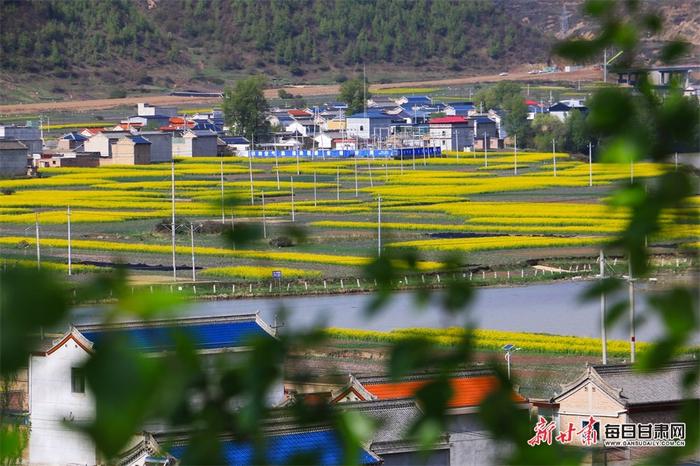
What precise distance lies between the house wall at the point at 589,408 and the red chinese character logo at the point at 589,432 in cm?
3

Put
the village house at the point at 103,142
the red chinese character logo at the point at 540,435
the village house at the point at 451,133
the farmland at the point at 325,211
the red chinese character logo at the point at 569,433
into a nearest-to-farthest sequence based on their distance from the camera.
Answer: the red chinese character logo at the point at 540,435, the red chinese character logo at the point at 569,433, the farmland at the point at 325,211, the village house at the point at 103,142, the village house at the point at 451,133

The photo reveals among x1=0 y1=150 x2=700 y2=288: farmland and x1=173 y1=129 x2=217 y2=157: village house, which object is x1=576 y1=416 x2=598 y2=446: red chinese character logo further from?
x1=173 y1=129 x2=217 y2=157: village house

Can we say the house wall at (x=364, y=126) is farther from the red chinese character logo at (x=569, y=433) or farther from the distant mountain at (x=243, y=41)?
the red chinese character logo at (x=569, y=433)

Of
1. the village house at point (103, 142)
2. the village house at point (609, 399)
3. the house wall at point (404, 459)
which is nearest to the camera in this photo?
the house wall at point (404, 459)

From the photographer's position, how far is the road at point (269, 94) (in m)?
38.7

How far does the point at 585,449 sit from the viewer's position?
901mm

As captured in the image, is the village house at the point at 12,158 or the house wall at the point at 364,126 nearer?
the village house at the point at 12,158

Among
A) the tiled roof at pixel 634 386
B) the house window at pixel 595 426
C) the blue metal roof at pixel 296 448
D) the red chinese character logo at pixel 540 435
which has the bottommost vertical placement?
the house window at pixel 595 426

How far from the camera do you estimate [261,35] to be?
50.5 m

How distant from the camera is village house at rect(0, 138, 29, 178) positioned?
24.3 m

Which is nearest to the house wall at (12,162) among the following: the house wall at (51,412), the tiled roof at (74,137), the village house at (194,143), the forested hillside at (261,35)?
the tiled roof at (74,137)

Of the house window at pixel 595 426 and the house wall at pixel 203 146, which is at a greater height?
the house window at pixel 595 426

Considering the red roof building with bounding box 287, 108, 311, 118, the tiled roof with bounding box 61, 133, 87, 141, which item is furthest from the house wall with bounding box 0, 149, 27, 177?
the red roof building with bounding box 287, 108, 311, 118

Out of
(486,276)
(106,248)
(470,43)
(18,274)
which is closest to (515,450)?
(18,274)
